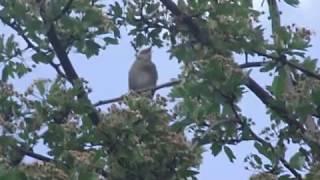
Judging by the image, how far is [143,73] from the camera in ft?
34.4

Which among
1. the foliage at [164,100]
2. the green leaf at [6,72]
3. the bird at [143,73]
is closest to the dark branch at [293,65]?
the foliage at [164,100]

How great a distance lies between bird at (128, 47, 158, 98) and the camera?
10.2 m

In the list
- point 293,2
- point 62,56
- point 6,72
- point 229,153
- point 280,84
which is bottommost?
point 229,153

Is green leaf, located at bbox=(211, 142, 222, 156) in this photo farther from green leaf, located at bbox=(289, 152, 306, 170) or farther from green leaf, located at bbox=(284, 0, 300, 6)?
green leaf, located at bbox=(284, 0, 300, 6)

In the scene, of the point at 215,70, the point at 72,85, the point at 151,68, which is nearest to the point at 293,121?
the point at 215,70

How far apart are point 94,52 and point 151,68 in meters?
3.26

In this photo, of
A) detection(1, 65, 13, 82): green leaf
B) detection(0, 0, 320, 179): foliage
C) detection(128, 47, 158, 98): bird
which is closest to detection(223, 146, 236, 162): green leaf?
detection(0, 0, 320, 179): foliage

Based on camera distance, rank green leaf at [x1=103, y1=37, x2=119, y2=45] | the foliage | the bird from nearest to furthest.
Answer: the foliage
green leaf at [x1=103, y1=37, x2=119, y2=45]
the bird

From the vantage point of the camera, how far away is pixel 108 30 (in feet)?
24.4

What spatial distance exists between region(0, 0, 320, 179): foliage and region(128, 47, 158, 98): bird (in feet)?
7.92

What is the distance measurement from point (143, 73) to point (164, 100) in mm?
4150

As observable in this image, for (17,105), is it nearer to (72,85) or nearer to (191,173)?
(72,85)

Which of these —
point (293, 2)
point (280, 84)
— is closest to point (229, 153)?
point (280, 84)

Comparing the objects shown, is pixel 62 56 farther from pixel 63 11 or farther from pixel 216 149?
pixel 216 149
